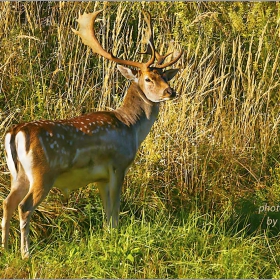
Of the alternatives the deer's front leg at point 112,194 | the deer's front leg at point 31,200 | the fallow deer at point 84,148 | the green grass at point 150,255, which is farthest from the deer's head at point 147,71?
the deer's front leg at point 31,200

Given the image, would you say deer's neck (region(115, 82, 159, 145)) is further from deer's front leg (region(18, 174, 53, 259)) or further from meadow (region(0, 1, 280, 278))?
deer's front leg (region(18, 174, 53, 259))

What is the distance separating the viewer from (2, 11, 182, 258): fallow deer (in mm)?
5270

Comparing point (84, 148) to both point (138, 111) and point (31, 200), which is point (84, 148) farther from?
point (138, 111)

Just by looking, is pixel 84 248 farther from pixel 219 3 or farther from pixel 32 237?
pixel 219 3

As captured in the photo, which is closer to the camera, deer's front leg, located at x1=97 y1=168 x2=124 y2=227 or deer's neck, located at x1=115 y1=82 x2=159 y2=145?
deer's front leg, located at x1=97 y1=168 x2=124 y2=227

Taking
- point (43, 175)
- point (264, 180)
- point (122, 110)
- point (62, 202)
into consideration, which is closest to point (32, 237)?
point (62, 202)

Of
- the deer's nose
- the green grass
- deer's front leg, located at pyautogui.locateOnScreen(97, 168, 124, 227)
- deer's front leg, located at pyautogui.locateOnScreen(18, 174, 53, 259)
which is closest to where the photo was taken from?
the green grass

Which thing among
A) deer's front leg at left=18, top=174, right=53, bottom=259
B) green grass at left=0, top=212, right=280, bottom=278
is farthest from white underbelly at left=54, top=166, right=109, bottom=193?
green grass at left=0, top=212, right=280, bottom=278

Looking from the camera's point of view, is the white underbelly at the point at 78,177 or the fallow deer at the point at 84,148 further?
the white underbelly at the point at 78,177

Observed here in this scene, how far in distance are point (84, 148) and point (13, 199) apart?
62 centimetres

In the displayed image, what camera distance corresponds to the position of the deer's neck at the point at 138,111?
6059 mm

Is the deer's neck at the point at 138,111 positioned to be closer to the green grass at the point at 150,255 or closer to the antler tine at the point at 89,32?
the antler tine at the point at 89,32

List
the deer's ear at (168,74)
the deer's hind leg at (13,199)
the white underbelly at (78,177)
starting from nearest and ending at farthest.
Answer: the deer's hind leg at (13,199) < the white underbelly at (78,177) < the deer's ear at (168,74)

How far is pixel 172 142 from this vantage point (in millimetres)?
6762
